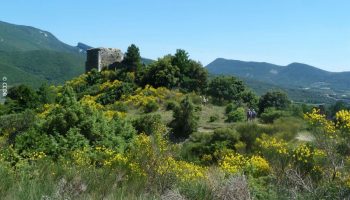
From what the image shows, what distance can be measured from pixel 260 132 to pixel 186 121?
5275 mm

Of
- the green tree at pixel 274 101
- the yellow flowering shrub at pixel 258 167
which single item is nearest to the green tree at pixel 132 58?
the green tree at pixel 274 101

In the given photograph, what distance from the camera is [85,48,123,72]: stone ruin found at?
148 ft

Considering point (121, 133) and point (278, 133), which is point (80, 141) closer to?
point (121, 133)

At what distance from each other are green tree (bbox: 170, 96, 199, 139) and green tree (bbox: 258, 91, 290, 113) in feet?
35.2

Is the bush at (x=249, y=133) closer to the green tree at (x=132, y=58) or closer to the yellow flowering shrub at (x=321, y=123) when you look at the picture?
the yellow flowering shrub at (x=321, y=123)

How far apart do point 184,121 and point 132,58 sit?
14027 mm

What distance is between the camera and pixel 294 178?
6086mm

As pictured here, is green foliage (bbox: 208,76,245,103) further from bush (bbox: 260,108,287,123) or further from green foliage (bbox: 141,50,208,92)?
bush (bbox: 260,108,287,123)

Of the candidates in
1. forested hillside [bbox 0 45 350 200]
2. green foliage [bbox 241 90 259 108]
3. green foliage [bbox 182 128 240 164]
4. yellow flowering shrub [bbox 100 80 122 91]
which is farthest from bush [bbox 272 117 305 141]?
yellow flowering shrub [bbox 100 80 122 91]

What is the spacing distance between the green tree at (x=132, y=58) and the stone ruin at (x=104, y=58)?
8.73 ft

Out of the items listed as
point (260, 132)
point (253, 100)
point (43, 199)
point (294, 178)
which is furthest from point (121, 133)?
point (253, 100)

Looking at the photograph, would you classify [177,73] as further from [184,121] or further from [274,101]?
[184,121]

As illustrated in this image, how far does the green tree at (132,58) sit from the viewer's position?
136ft

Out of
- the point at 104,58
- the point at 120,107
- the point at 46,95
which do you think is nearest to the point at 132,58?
the point at 104,58
